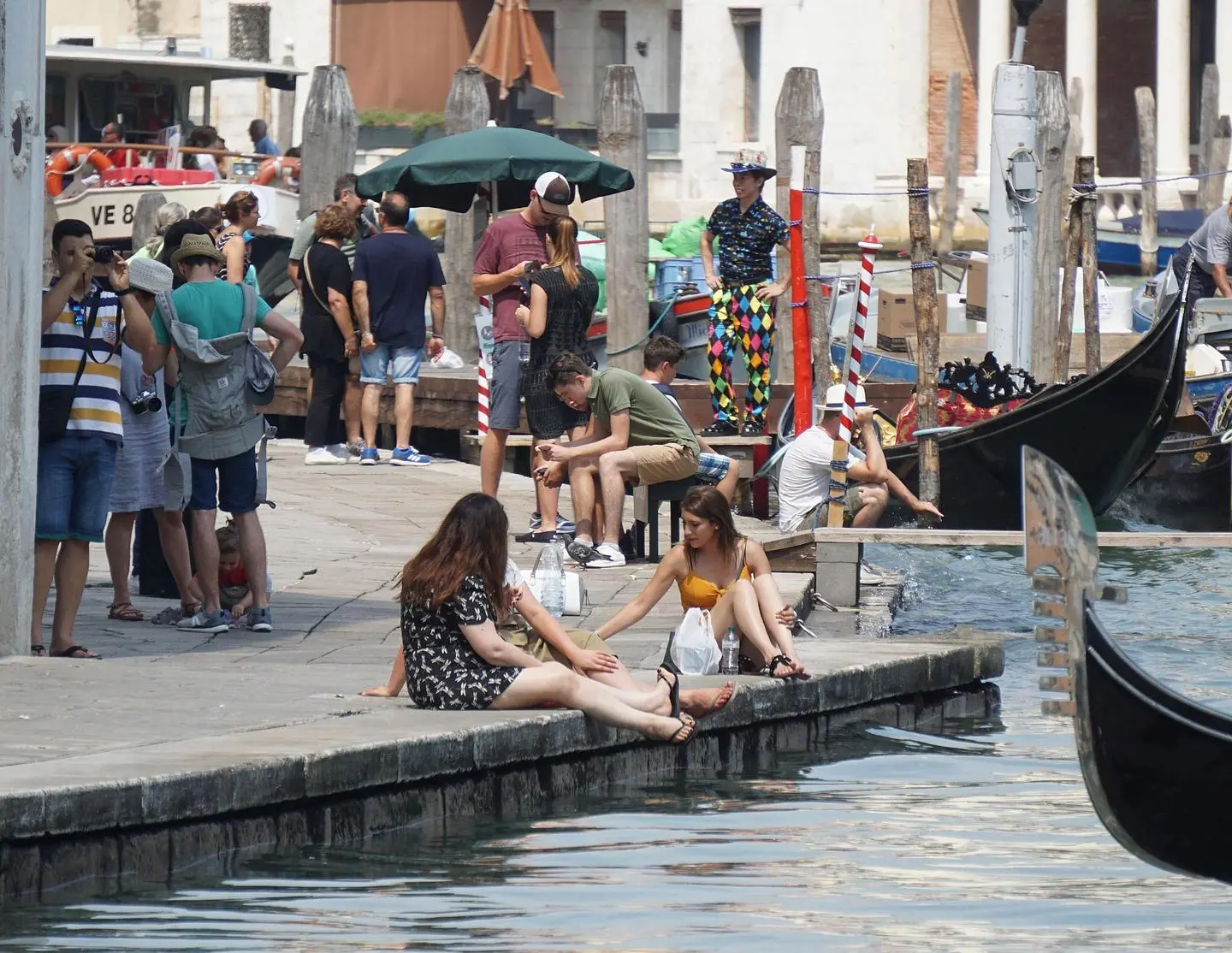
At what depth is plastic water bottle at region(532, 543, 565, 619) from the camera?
9.21m

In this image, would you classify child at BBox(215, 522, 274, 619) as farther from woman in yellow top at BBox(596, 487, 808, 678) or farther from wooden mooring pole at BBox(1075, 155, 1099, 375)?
wooden mooring pole at BBox(1075, 155, 1099, 375)

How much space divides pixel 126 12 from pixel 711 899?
32.7 m

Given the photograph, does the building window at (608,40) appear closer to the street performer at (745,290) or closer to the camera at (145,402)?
the street performer at (745,290)

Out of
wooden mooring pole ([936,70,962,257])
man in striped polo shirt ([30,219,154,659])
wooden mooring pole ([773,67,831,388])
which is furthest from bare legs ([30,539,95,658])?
wooden mooring pole ([936,70,962,257])

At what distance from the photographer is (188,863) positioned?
6.12 m

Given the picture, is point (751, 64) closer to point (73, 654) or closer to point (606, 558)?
point (606, 558)

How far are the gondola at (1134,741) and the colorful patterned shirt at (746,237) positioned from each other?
7987 mm

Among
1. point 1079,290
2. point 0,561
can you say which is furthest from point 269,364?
point 1079,290

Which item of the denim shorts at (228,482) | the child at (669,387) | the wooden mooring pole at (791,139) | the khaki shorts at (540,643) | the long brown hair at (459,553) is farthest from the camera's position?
the wooden mooring pole at (791,139)

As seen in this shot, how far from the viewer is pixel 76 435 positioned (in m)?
8.06

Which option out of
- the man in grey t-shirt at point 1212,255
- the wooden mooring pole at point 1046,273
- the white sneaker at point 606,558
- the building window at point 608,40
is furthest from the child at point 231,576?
the building window at point 608,40

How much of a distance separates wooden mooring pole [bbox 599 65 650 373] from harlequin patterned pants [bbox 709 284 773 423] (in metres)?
1.87

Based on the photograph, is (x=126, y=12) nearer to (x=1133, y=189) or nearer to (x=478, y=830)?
(x=1133, y=189)

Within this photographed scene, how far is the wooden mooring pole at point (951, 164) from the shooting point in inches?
1156
